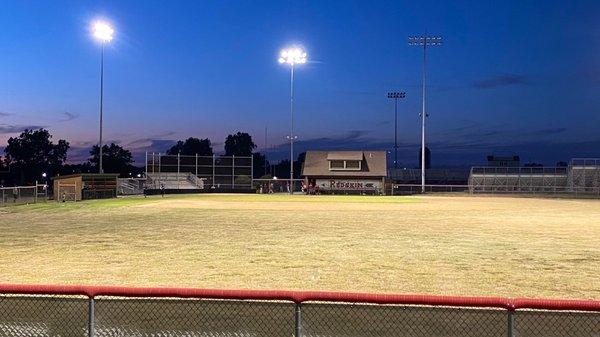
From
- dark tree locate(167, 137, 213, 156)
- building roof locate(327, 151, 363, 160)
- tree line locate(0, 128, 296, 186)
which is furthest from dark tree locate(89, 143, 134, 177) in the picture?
building roof locate(327, 151, 363, 160)

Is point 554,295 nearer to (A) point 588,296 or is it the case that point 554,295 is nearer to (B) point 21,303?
(A) point 588,296

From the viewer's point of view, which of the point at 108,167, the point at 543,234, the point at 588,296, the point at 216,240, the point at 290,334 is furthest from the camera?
the point at 108,167

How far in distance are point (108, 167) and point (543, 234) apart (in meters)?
108

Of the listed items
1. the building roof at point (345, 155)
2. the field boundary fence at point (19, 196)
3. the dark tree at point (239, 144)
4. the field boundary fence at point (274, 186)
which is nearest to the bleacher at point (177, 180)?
the field boundary fence at point (274, 186)

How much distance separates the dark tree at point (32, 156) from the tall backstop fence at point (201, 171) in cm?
5244

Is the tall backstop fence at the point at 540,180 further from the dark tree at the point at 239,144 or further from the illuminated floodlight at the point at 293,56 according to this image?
the dark tree at the point at 239,144

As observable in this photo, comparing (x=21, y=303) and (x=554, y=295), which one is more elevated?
(x=21, y=303)

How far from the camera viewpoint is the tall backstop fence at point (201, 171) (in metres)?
71.0

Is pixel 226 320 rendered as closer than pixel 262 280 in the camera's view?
Yes

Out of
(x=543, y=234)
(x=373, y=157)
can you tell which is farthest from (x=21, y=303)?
(x=373, y=157)

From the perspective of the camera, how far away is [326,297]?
4742 millimetres

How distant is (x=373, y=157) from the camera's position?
2886 inches

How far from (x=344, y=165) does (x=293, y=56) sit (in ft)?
57.3

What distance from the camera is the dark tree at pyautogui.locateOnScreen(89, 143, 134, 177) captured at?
4481 inches
